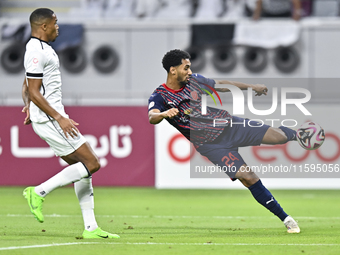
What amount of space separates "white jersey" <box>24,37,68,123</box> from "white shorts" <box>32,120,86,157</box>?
0.23 ft

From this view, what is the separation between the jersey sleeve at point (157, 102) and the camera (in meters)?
6.79

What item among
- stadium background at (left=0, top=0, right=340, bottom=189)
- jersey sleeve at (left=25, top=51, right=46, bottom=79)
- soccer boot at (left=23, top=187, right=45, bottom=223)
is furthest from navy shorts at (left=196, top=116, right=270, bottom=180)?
stadium background at (left=0, top=0, right=340, bottom=189)

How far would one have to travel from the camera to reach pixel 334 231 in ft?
23.9

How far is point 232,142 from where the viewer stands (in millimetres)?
7344

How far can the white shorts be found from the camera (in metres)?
6.26

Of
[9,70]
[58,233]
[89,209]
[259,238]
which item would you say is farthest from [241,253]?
[9,70]

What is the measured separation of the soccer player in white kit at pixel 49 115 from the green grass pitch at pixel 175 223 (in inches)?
19.1

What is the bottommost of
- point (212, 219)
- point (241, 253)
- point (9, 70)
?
point (212, 219)

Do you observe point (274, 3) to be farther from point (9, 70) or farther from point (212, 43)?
point (9, 70)

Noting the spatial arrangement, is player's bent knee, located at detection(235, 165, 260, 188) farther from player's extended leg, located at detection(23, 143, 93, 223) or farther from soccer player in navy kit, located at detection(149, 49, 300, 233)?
player's extended leg, located at detection(23, 143, 93, 223)

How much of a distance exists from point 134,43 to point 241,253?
12.4 meters

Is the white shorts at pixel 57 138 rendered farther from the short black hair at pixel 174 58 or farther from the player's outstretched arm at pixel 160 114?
the short black hair at pixel 174 58

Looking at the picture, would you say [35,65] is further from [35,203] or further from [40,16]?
[35,203]

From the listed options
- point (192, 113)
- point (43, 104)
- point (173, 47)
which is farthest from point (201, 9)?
point (43, 104)
